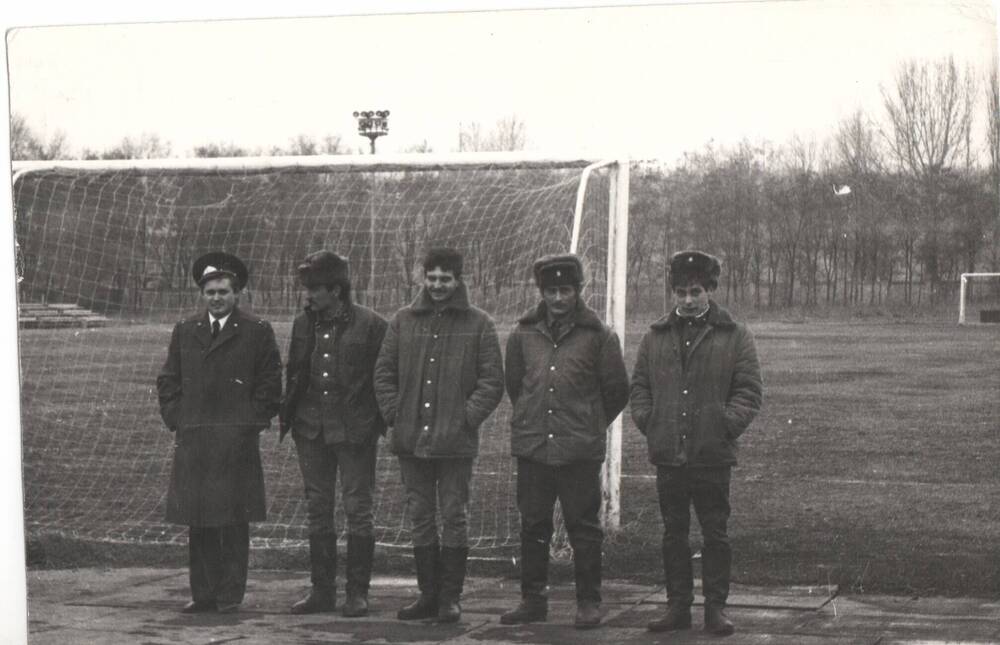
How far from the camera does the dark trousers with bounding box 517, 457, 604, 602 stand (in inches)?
198

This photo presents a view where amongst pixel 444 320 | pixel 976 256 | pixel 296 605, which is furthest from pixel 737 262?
pixel 296 605

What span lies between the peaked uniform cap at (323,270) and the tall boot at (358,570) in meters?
0.88

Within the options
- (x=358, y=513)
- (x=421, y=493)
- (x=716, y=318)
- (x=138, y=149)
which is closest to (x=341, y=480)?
(x=358, y=513)

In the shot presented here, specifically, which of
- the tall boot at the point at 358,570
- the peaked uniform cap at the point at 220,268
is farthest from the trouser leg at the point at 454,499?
the peaked uniform cap at the point at 220,268

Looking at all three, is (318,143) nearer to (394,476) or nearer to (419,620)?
(419,620)

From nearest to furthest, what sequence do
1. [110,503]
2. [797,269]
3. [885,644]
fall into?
[885,644], [797,269], [110,503]

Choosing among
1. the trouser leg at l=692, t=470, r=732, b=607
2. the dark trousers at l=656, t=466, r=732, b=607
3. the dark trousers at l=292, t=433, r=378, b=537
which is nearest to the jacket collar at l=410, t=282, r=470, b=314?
the dark trousers at l=292, t=433, r=378, b=537

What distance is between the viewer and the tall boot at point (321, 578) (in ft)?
17.5

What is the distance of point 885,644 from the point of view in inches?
185

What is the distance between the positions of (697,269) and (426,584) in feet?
4.59

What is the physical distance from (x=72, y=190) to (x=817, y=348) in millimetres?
3550

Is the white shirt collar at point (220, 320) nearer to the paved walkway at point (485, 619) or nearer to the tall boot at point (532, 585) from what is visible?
the paved walkway at point (485, 619)

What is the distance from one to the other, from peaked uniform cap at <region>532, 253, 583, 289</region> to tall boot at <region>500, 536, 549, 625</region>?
861mm

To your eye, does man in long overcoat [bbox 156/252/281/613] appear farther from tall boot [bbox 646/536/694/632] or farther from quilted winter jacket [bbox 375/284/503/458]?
tall boot [bbox 646/536/694/632]
